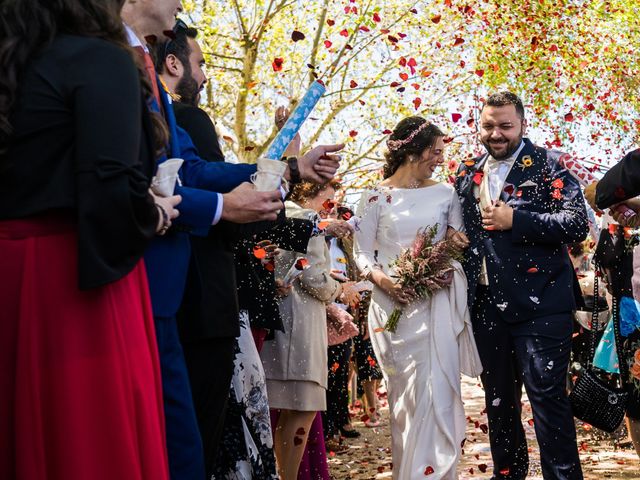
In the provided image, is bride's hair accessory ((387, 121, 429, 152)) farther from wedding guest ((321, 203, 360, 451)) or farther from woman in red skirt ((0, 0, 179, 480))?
woman in red skirt ((0, 0, 179, 480))

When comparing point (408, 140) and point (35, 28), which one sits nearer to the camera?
point (35, 28)

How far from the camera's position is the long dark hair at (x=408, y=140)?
687 cm

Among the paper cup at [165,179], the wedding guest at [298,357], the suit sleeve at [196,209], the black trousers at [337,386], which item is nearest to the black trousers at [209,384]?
the suit sleeve at [196,209]

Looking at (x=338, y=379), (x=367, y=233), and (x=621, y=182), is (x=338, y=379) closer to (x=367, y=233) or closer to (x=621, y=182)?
(x=367, y=233)

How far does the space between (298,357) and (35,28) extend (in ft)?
12.4

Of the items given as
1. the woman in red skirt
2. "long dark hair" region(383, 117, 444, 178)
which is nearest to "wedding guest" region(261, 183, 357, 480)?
"long dark hair" region(383, 117, 444, 178)

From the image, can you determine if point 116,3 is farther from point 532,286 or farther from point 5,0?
point 532,286

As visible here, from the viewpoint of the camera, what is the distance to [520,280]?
246 inches

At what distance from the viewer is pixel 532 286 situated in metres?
6.21

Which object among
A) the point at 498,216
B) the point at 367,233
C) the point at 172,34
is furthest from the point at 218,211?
the point at 367,233

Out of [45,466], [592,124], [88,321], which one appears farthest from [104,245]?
[592,124]

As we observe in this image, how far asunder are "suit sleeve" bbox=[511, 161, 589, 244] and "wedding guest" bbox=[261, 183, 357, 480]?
1391mm

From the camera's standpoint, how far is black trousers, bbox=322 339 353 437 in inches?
402

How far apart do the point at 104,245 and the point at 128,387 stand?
0.43 meters
